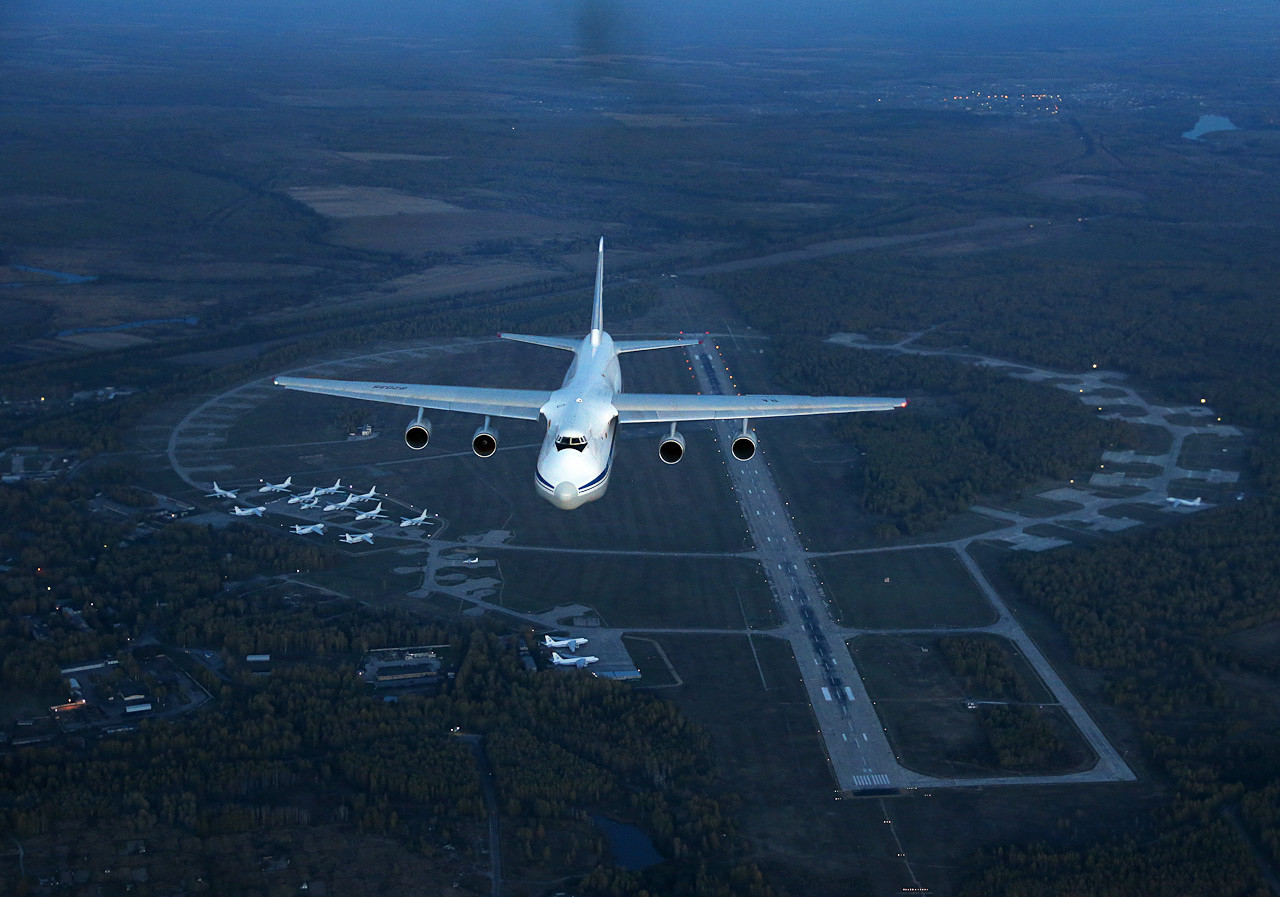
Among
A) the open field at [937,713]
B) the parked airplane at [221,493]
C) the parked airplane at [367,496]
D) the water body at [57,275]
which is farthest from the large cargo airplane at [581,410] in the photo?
the water body at [57,275]

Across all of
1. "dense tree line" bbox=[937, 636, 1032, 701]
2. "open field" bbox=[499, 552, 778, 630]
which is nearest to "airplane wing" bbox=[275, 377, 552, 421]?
"open field" bbox=[499, 552, 778, 630]

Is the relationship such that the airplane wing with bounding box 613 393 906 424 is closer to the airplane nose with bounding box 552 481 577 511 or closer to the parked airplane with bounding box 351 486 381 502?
the airplane nose with bounding box 552 481 577 511

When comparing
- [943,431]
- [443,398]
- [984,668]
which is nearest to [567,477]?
[443,398]

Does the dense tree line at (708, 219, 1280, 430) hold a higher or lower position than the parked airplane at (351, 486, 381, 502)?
lower

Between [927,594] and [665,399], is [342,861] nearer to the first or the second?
[665,399]

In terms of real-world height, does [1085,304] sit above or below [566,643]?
below

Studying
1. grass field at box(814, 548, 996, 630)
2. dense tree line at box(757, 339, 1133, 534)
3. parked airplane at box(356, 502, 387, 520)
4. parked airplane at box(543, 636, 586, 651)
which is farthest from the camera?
dense tree line at box(757, 339, 1133, 534)

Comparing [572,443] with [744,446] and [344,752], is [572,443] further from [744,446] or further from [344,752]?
[344,752]
